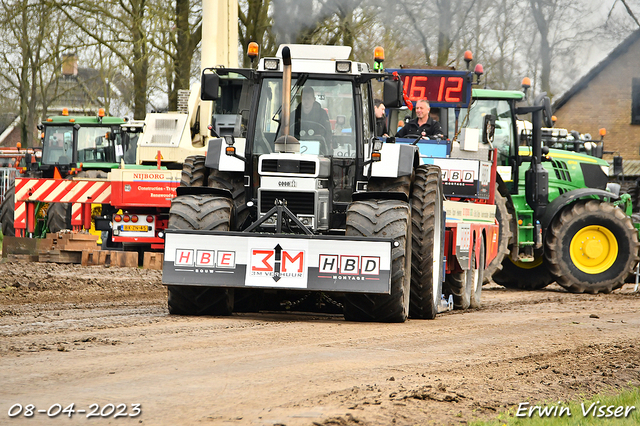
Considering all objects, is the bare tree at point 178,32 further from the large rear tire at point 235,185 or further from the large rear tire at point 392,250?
the large rear tire at point 392,250

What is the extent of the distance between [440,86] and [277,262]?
610 cm

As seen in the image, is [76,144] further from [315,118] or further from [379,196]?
[379,196]

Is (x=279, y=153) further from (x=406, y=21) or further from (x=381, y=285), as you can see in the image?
(x=406, y=21)

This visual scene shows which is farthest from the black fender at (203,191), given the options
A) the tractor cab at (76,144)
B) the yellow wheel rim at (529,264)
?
the tractor cab at (76,144)

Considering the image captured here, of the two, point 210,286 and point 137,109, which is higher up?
point 137,109

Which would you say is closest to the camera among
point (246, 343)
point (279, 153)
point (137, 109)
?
point (246, 343)

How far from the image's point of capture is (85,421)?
4262mm

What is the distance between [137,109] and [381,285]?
22.9m

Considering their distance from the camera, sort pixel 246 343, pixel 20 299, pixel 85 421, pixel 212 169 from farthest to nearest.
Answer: pixel 20 299 → pixel 212 169 → pixel 246 343 → pixel 85 421

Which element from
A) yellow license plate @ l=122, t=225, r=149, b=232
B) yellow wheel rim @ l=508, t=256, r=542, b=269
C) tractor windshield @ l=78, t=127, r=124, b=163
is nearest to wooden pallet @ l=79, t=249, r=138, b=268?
yellow license plate @ l=122, t=225, r=149, b=232

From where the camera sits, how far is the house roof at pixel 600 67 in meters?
20.9

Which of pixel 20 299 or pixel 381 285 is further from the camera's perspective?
pixel 20 299

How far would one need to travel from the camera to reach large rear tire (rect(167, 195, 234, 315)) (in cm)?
834

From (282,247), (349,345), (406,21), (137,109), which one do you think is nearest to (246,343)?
(349,345)
